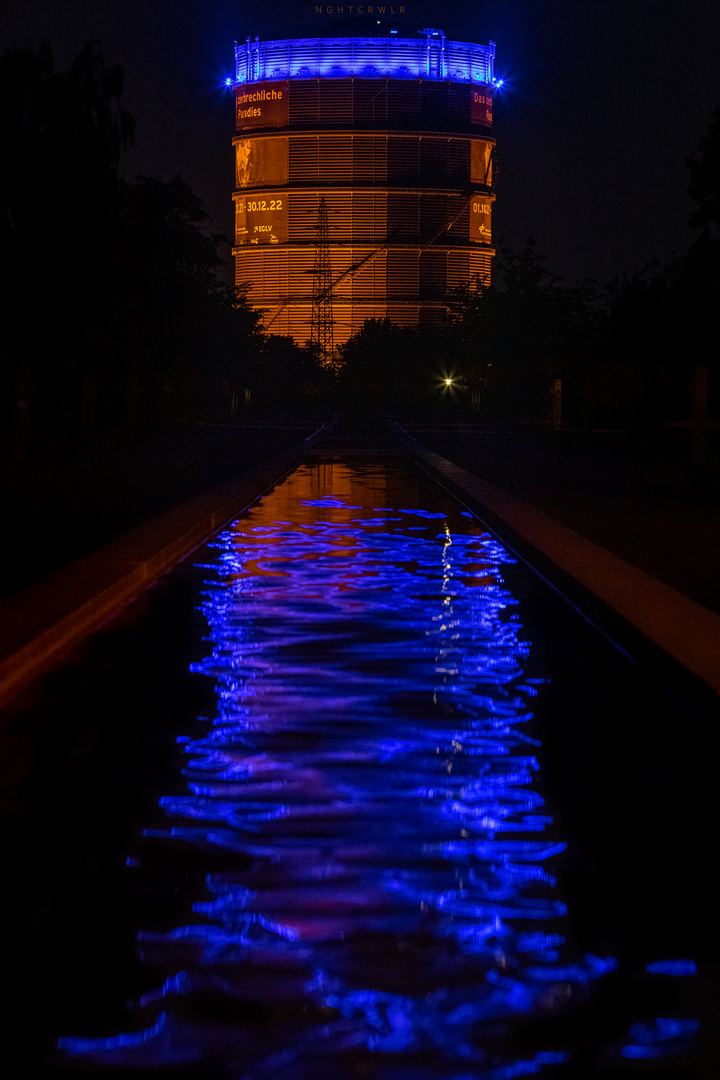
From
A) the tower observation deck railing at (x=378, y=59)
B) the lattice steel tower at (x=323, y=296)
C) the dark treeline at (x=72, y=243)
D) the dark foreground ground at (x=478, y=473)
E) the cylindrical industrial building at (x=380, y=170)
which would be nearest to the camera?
the dark foreground ground at (x=478, y=473)

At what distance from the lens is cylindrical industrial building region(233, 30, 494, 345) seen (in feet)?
637

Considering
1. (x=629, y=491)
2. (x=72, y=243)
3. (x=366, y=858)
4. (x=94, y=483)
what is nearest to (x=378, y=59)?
(x=72, y=243)

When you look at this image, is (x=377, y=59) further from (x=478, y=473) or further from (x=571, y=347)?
(x=478, y=473)

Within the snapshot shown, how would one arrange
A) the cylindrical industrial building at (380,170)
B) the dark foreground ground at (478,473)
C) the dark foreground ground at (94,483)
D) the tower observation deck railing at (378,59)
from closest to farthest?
the dark foreground ground at (478,473) < the dark foreground ground at (94,483) < the cylindrical industrial building at (380,170) < the tower observation deck railing at (378,59)

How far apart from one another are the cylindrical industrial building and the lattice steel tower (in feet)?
3.34

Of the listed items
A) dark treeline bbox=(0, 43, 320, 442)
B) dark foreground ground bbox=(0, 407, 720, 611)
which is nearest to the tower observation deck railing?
dark treeline bbox=(0, 43, 320, 442)

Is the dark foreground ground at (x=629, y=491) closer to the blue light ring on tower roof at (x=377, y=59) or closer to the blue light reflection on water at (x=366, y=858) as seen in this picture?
the blue light reflection on water at (x=366, y=858)

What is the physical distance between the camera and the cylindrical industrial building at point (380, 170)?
19425cm

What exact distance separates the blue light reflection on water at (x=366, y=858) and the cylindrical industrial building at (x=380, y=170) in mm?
184403

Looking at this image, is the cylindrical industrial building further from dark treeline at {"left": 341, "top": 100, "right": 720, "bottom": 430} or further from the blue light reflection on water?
the blue light reflection on water

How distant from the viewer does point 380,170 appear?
7648 inches

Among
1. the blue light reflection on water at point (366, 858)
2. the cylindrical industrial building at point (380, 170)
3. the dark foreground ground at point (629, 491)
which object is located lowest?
the blue light reflection on water at point (366, 858)

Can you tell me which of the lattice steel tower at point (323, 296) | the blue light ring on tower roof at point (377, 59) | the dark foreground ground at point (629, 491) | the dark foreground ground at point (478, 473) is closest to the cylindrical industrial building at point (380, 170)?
the blue light ring on tower roof at point (377, 59)

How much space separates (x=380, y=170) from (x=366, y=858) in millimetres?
193208
